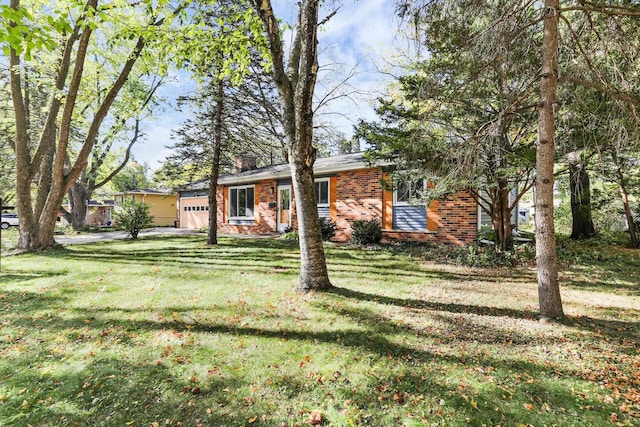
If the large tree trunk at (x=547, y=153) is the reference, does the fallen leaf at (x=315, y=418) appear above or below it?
below

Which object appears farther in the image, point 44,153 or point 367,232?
point 367,232

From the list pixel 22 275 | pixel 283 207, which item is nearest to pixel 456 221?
pixel 283 207

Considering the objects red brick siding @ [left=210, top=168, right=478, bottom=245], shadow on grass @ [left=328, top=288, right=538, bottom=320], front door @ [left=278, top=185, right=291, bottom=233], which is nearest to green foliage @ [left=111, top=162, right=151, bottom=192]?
red brick siding @ [left=210, top=168, right=478, bottom=245]

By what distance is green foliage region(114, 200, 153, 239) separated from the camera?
45.5 ft

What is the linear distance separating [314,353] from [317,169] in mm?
9805

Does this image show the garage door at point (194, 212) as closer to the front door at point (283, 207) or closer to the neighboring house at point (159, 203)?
the neighboring house at point (159, 203)

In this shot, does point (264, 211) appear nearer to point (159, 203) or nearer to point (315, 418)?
point (315, 418)

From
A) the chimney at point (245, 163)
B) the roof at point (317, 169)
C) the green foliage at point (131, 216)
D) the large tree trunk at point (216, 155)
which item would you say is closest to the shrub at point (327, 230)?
the roof at point (317, 169)

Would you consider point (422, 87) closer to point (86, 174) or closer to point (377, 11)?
point (377, 11)

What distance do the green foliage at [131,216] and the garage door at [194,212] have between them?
5.94 m

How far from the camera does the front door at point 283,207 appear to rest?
1514 centimetres

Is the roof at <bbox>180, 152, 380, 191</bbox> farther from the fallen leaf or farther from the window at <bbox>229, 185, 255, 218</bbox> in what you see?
the fallen leaf

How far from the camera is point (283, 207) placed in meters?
15.4

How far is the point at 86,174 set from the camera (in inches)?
813
